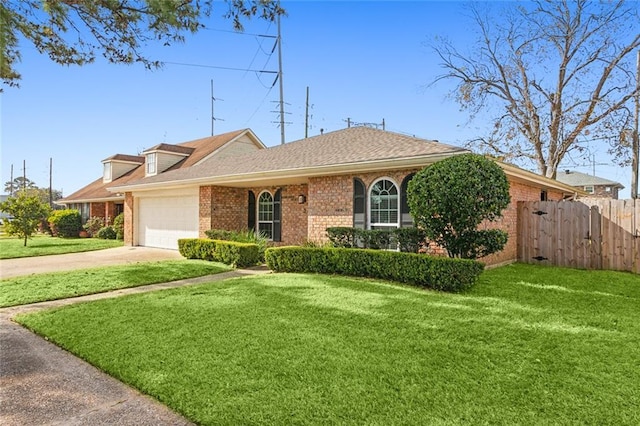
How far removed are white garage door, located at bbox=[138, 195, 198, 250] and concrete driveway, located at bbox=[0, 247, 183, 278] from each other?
1.00m

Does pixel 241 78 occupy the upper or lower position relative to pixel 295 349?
upper

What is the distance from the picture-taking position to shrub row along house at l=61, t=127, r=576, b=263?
33.9ft

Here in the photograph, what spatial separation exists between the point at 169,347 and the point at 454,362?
3159 millimetres

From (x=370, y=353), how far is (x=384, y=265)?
4324 millimetres

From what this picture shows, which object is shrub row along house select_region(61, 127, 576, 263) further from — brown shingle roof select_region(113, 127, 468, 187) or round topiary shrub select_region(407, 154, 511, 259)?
round topiary shrub select_region(407, 154, 511, 259)

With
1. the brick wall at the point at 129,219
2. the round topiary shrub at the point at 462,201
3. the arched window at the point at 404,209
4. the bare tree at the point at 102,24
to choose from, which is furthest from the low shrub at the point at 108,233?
the round topiary shrub at the point at 462,201

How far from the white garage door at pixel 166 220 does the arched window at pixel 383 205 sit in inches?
314

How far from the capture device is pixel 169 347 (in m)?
4.42

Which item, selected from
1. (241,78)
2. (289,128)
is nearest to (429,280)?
(241,78)

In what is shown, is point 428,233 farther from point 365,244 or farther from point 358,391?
point 358,391

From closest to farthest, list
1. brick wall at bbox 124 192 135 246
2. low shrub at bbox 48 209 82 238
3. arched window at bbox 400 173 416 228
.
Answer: arched window at bbox 400 173 416 228
brick wall at bbox 124 192 135 246
low shrub at bbox 48 209 82 238

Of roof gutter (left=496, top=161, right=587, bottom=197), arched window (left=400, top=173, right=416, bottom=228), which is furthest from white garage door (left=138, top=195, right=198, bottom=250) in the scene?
roof gutter (left=496, top=161, right=587, bottom=197)

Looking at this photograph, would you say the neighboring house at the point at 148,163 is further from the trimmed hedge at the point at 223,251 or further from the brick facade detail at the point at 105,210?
the trimmed hedge at the point at 223,251

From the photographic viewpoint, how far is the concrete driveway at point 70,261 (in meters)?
11.0
